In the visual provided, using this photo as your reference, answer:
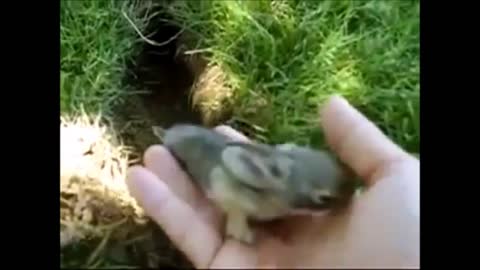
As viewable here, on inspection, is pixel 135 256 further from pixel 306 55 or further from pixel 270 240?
pixel 306 55

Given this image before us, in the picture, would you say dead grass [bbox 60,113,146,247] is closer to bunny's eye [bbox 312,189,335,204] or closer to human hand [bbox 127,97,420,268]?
human hand [bbox 127,97,420,268]

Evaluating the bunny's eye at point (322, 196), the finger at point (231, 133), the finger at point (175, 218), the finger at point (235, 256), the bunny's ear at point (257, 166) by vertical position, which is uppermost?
the finger at point (231, 133)

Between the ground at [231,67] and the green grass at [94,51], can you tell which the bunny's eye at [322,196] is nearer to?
the ground at [231,67]

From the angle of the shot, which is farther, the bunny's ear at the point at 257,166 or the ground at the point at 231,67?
the ground at the point at 231,67

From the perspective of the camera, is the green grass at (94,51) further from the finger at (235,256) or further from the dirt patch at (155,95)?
the finger at (235,256)

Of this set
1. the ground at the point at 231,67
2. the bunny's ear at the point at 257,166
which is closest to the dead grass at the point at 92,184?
the ground at the point at 231,67

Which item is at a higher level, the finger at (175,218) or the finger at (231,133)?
the finger at (231,133)

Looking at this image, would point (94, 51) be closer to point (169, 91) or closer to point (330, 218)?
point (169, 91)

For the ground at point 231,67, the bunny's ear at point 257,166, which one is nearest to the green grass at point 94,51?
the ground at point 231,67
